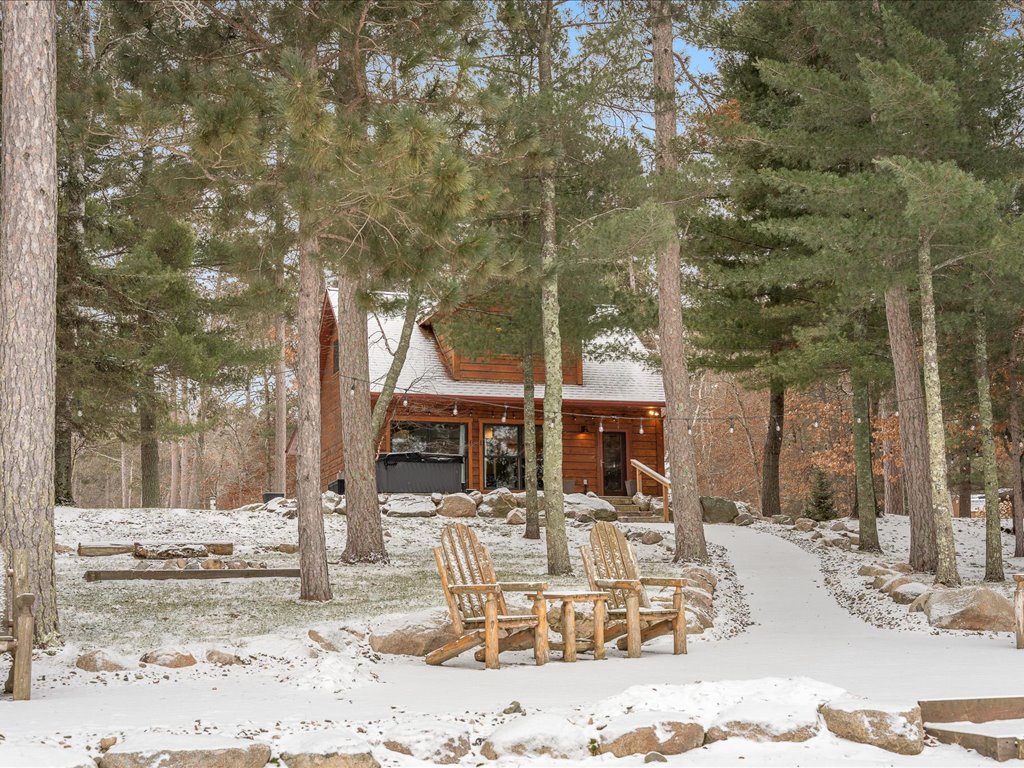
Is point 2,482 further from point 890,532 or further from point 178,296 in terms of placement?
point 890,532

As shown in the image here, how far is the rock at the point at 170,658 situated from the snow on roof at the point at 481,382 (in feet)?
49.5

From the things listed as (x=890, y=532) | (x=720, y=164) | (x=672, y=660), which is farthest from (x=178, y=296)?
(x=890, y=532)

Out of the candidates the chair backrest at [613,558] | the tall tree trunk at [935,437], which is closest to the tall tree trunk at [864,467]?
the tall tree trunk at [935,437]

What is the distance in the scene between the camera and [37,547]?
275 inches

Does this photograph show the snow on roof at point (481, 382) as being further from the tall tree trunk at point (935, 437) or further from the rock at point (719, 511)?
the tall tree trunk at point (935, 437)

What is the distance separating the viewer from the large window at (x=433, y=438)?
77.2 ft

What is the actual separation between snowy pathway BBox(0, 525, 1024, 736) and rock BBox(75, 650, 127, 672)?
11.8 inches

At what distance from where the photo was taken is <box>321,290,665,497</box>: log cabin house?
2306cm

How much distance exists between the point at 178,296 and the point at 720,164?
8289 millimetres

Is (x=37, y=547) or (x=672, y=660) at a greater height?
(x=37, y=547)

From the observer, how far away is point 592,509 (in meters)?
20.4

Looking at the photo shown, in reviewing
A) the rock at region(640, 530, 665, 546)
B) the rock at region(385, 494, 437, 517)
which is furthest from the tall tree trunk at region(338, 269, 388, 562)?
the rock at region(385, 494, 437, 517)

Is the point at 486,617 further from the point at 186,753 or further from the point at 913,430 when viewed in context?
the point at 913,430

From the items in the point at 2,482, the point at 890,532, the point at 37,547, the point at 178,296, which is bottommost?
the point at 890,532
